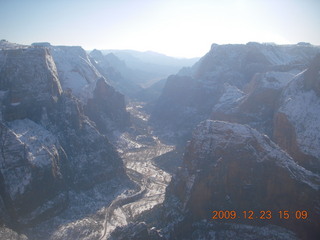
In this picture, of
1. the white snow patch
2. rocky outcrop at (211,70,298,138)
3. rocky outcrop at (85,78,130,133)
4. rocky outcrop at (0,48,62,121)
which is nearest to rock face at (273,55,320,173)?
rocky outcrop at (211,70,298,138)

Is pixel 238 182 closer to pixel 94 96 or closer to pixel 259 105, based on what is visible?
pixel 259 105

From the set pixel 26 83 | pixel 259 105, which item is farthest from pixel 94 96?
pixel 259 105

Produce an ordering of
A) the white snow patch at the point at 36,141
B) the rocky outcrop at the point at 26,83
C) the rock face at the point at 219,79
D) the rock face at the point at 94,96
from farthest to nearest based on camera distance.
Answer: the rock face at the point at 219,79 < the rock face at the point at 94,96 < the rocky outcrop at the point at 26,83 < the white snow patch at the point at 36,141

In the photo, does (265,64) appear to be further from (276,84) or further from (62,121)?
(62,121)

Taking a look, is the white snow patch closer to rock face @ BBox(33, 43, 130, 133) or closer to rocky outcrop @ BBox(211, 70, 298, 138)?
rock face @ BBox(33, 43, 130, 133)

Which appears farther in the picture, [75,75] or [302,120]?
[75,75]
